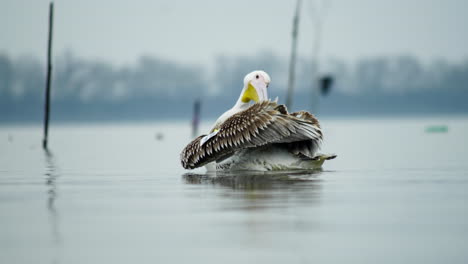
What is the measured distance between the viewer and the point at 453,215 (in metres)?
8.94

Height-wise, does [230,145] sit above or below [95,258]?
above

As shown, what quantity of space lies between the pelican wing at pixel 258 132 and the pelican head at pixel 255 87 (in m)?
1.62

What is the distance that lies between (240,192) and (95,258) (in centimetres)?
482

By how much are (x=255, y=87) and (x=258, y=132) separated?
9.14 ft

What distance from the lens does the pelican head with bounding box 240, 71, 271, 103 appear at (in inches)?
683

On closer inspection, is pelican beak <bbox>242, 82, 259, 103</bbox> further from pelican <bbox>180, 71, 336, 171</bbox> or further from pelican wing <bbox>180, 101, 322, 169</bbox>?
pelican wing <bbox>180, 101, 322, 169</bbox>

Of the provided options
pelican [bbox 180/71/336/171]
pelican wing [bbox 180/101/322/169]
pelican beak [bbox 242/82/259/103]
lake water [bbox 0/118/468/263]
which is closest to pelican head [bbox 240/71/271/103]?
pelican beak [bbox 242/82/259/103]

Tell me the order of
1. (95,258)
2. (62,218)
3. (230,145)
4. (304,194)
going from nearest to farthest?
(95,258)
(62,218)
(304,194)
(230,145)

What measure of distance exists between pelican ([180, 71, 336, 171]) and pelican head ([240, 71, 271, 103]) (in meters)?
1.40

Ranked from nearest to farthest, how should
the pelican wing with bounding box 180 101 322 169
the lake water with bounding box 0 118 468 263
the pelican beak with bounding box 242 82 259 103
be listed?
the lake water with bounding box 0 118 468 263, the pelican wing with bounding box 180 101 322 169, the pelican beak with bounding box 242 82 259 103

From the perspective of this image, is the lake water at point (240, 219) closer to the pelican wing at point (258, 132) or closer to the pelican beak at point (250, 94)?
the pelican wing at point (258, 132)

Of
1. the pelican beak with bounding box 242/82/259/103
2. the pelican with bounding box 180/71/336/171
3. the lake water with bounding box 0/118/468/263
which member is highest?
the pelican beak with bounding box 242/82/259/103

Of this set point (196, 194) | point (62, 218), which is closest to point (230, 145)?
point (196, 194)

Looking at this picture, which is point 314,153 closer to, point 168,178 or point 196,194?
point 168,178
